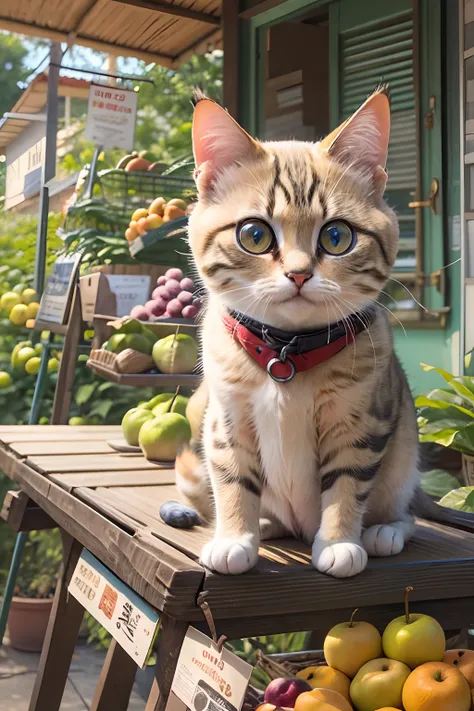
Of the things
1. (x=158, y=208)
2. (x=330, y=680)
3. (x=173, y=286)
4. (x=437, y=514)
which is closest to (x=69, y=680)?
(x=173, y=286)

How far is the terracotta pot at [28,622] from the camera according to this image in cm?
362

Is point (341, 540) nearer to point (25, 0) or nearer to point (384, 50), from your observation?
point (384, 50)

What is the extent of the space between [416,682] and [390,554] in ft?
0.59

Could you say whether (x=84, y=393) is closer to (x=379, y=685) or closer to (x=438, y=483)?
(x=438, y=483)

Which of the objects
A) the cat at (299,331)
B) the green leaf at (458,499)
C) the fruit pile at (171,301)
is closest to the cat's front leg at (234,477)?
the cat at (299,331)

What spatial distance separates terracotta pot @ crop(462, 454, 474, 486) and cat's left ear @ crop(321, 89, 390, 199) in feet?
5.34

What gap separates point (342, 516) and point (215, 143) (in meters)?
0.52

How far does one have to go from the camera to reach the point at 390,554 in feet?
3.62

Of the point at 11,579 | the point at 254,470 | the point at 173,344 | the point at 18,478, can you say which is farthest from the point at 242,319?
the point at 11,579

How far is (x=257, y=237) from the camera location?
99 centimetres

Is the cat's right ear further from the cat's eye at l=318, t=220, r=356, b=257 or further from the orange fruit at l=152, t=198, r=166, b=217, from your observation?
the orange fruit at l=152, t=198, r=166, b=217

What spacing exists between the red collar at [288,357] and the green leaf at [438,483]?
5.01 feet

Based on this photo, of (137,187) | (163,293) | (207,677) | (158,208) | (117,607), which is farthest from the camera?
(137,187)

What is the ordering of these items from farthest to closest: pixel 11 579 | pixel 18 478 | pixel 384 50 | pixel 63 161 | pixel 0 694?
1. pixel 63 161
2. pixel 384 50
3. pixel 0 694
4. pixel 11 579
5. pixel 18 478
